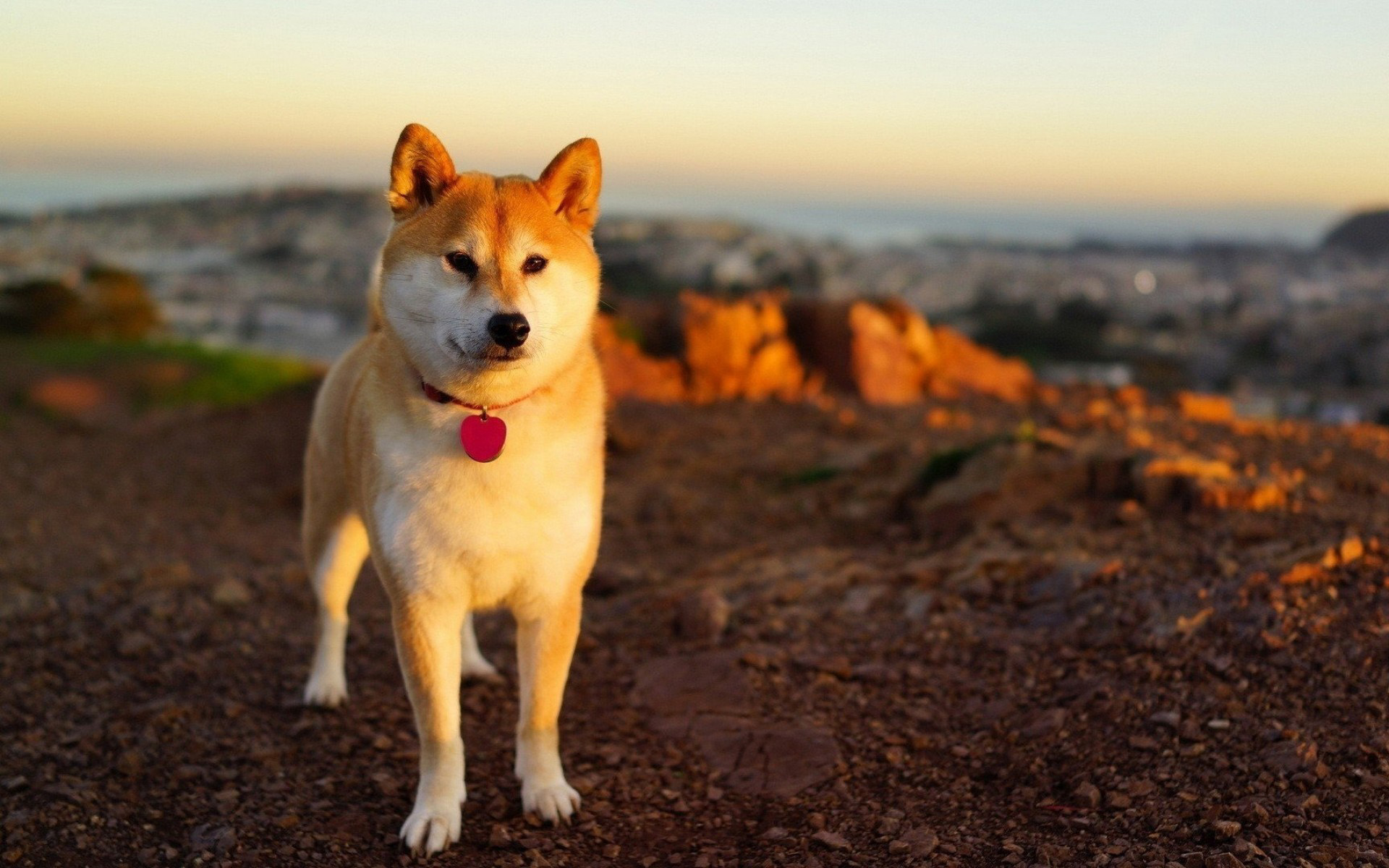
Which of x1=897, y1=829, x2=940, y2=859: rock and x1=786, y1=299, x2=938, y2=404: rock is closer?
x1=897, y1=829, x2=940, y2=859: rock

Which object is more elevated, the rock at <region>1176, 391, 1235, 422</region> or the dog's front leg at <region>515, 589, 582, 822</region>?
the rock at <region>1176, 391, 1235, 422</region>

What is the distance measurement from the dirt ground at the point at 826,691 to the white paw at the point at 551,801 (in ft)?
0.27

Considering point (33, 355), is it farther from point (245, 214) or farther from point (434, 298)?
point (245, 214)

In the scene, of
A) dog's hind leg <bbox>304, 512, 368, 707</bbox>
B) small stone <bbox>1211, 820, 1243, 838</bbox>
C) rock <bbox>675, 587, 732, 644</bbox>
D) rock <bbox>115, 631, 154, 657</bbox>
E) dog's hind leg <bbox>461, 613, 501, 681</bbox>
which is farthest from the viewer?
rock <bbox>115, 631, 154, 657</bbox>

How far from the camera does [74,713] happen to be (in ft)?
17.5

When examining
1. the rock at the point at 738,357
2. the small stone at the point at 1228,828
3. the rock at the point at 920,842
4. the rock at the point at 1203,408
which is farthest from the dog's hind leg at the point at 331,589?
the rock at the point at 1203,408

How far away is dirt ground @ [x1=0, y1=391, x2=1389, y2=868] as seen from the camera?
4.09 metres

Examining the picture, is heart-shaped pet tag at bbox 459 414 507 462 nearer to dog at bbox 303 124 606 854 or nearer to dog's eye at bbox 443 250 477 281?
dog at bbox 303 124 606 854

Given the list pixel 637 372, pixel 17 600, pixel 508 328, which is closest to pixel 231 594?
pixel 17 600

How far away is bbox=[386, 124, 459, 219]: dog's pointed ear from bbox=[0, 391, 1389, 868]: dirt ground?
8.22ft

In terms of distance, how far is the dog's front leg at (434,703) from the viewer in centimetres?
415

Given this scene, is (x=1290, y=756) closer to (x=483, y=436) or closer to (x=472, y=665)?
Answer: (x=483, y=436)

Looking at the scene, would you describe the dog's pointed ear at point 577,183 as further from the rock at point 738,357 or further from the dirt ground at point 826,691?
the rock at point 738,357

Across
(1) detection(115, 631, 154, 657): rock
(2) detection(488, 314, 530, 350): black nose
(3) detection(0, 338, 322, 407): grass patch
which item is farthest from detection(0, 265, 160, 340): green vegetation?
(2) detection(488, 314, 530, 350): black nose
